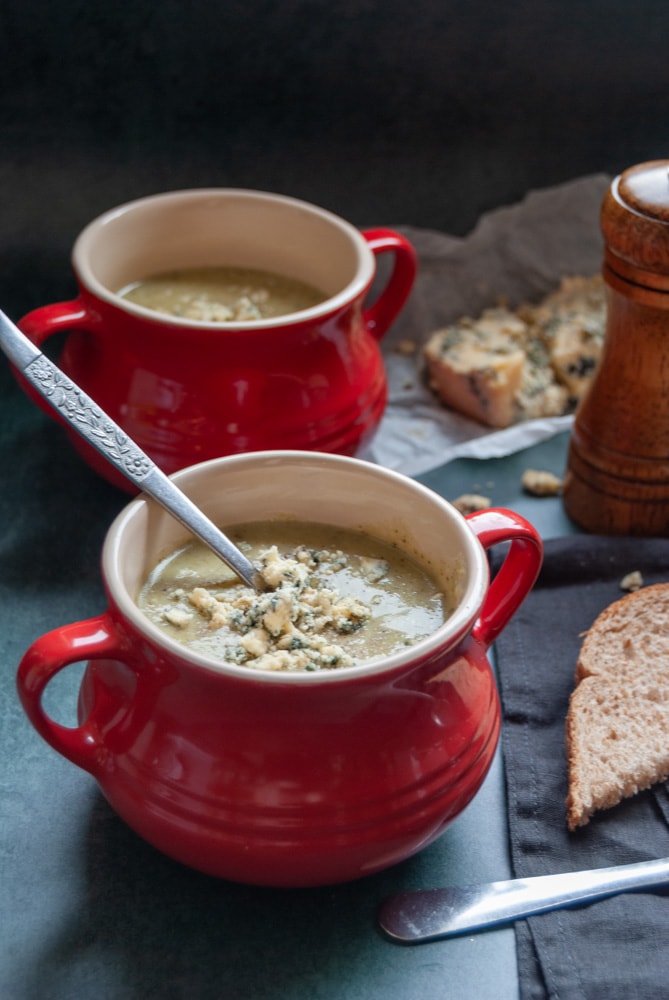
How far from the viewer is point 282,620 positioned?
1182mm

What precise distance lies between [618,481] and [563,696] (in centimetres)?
40

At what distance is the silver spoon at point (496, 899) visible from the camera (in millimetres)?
1178

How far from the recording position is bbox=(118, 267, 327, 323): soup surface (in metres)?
1.83

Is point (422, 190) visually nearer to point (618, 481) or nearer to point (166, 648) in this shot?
point (618, 481)

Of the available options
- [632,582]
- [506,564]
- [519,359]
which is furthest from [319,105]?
[506,564]

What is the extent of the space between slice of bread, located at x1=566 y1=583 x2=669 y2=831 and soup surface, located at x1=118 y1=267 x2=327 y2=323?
0.70m

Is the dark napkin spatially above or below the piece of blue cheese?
below

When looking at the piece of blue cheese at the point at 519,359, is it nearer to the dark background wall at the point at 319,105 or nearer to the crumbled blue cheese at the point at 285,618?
the dark background wall at the point at 319,105

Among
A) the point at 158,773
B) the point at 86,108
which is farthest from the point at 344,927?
the point at 86,108

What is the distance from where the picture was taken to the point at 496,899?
1207 mm

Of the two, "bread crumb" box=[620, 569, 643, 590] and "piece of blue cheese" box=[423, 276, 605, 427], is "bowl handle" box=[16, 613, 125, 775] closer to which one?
"bread crumb" box=[620, 569, 643, 590]

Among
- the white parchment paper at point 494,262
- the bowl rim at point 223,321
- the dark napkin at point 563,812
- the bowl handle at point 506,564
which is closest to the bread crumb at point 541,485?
the dark napkin at point 563,812

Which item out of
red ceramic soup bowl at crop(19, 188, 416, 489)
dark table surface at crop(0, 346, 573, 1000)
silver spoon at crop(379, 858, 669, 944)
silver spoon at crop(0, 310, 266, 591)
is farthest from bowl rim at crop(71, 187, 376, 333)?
silver spoon at crop(379, 858, 669, 944)

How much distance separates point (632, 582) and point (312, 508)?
0.54 meters
